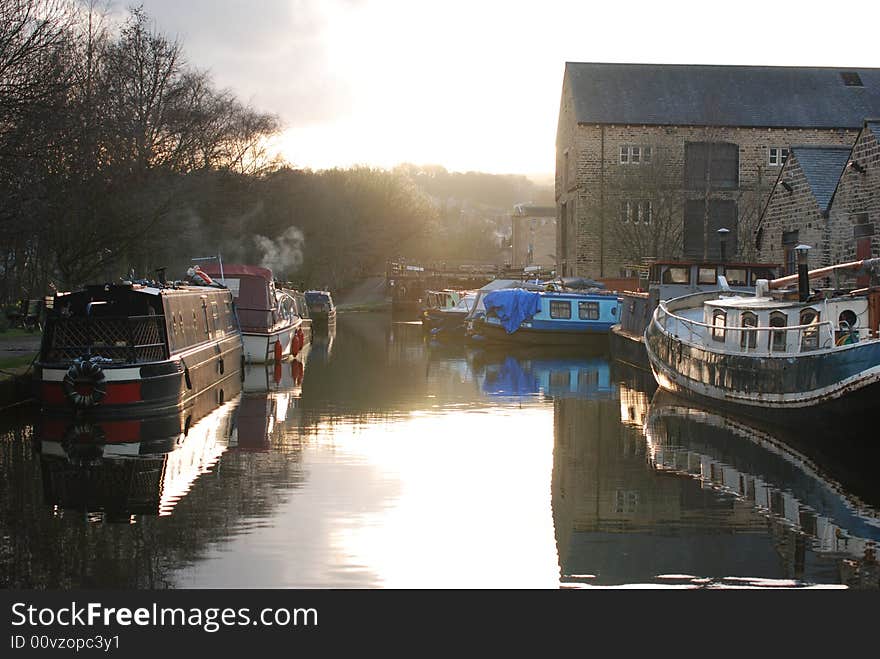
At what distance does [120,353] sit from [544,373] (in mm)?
13251

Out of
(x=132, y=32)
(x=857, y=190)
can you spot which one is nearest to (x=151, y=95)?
(x=132, y=32)

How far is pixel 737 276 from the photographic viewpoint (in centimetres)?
3192

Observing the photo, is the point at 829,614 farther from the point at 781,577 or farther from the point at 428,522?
the point at 428,522

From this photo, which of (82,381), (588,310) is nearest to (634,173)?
(588,310)

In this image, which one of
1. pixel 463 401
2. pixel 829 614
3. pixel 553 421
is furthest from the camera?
pixel 463 401

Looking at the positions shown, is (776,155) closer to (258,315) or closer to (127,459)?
(258,315)

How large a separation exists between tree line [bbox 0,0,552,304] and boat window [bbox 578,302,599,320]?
1438cm

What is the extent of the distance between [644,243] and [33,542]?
158ft

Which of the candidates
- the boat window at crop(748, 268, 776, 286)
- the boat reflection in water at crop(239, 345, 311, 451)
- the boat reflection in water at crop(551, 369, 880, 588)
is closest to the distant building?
the boat window at crop(748, 268, 776, 286)

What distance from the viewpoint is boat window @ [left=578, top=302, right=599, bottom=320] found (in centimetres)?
4022

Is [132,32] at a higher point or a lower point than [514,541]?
higher

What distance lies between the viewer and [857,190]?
31156 mm

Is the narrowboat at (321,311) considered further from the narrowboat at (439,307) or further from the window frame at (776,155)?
the window frame at (776,155)

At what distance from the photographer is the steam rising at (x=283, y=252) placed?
2798 inches
